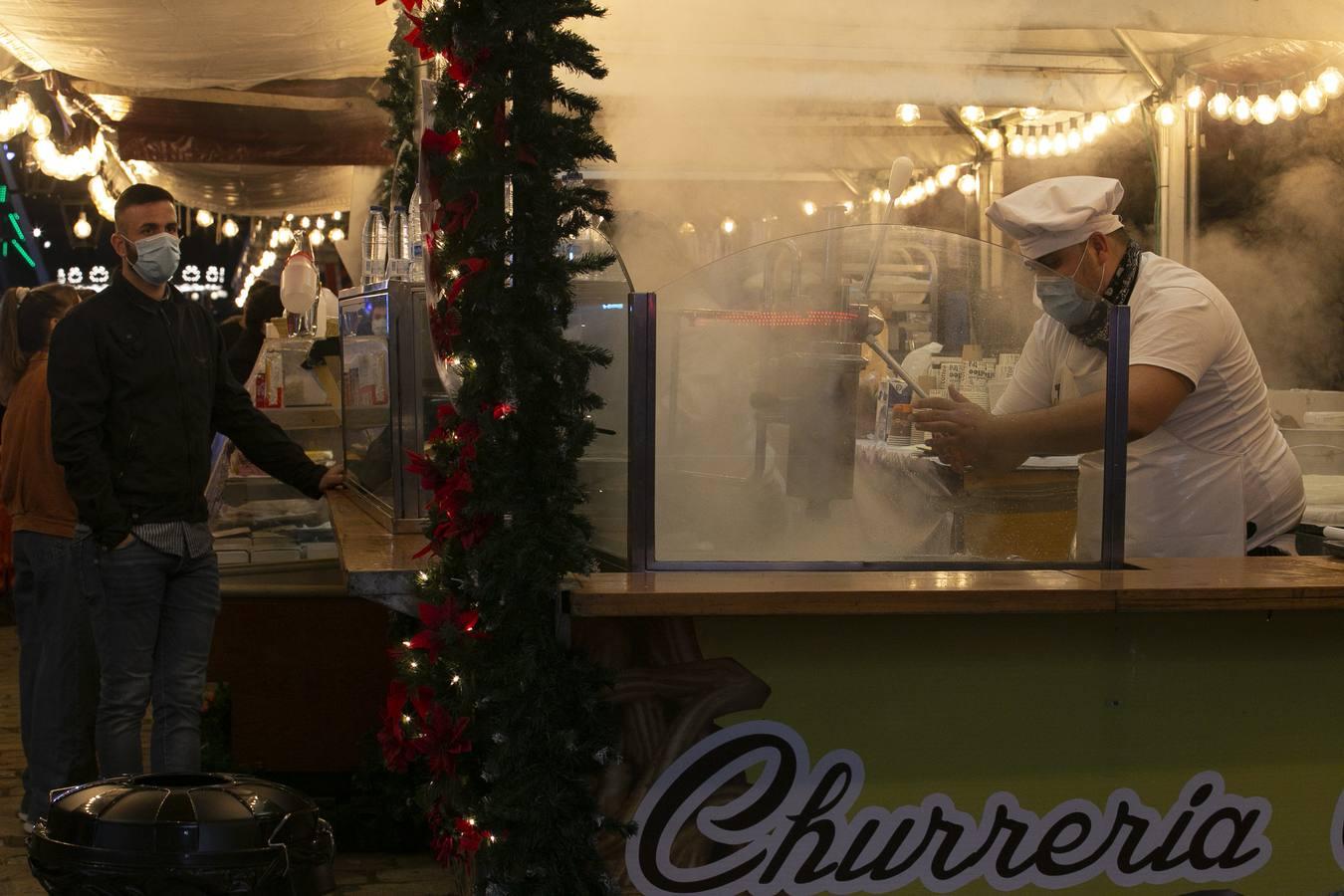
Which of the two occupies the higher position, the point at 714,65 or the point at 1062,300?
the point at 714,65

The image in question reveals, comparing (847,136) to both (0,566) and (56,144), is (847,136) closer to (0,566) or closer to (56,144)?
(56,144)

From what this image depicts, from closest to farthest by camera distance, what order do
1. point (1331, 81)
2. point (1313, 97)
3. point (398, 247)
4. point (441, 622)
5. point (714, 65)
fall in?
point (441, 622) < point (398, 247) < point (714, 65) < point (1331, 81) < point (1313, 97)

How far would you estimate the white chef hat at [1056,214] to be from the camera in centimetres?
303

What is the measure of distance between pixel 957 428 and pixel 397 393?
1.54m

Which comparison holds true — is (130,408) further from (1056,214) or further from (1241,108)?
(1241,108)

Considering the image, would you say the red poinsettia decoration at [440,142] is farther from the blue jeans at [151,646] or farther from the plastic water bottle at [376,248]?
the plastic water bottle at [376,248]

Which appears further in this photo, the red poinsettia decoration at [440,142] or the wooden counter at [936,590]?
the red poinsettia decoration at [440,142]

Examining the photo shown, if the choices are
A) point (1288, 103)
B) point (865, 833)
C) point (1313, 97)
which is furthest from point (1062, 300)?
point (1288, 103)

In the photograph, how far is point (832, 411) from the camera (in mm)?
2656

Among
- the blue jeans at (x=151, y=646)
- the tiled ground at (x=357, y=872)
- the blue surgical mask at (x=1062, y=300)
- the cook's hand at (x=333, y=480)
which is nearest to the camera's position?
the blue surgical mask at (x=1062, y=300)

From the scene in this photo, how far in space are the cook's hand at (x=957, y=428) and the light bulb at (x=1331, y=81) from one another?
532cm

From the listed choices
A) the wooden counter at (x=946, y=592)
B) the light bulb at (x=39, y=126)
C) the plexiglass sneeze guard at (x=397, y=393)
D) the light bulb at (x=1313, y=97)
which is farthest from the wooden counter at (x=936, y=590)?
the light bulb at (x=39, y=126)

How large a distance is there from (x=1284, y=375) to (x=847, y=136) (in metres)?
2.94

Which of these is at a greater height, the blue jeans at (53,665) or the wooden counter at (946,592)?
the wooden counter at (946,592)
